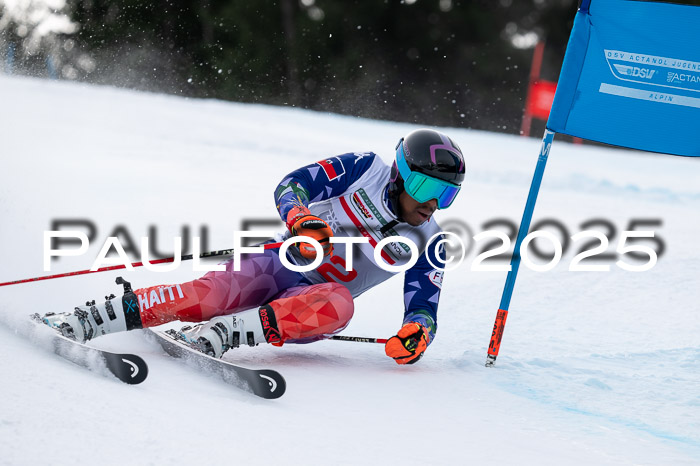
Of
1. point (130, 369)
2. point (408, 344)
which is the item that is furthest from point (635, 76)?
point (130, 369)

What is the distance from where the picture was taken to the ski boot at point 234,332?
2541 millimetres

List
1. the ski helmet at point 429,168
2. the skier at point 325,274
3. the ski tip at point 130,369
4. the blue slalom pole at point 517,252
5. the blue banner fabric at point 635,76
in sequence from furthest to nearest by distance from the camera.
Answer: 1. the blue slalom pole at point 517,252
2. the blue banner fabric at point 635,76
3. the ski helmet at point 429,168
4. the skier at point 325,274
5. the ski tip at point 130,369

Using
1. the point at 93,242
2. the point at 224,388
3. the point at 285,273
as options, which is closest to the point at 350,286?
the point at 285,273

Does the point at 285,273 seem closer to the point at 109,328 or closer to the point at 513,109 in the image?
the point at 109,328

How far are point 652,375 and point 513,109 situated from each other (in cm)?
1858

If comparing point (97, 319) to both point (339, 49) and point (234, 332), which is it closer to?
point (234, 332)

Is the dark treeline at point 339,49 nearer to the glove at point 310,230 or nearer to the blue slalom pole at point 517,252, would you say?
the blue slalom pole at point 517,252

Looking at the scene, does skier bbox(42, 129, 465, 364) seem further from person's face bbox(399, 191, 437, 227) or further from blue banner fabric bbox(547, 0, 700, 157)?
blue banner fabric bbox(547, 0, 700, 157)

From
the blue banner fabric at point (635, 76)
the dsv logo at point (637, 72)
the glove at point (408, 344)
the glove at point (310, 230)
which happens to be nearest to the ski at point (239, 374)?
the glove at point (310, 230)

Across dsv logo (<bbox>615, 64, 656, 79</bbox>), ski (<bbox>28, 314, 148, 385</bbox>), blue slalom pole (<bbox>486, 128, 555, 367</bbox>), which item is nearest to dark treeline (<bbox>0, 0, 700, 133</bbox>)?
blue slalom pole (<bbox>486, 128, 555, 367</bbox>)

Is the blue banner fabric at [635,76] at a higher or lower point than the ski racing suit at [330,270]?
higher

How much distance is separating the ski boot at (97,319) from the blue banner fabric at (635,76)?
188cm

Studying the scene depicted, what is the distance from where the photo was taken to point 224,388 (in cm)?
229

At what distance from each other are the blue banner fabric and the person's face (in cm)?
74
